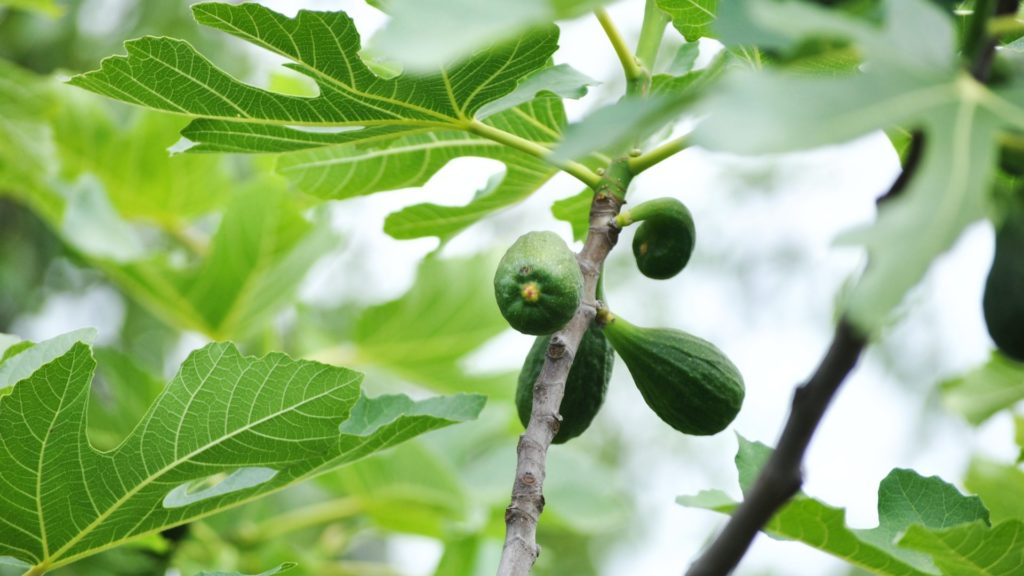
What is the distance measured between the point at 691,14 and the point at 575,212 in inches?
16.5

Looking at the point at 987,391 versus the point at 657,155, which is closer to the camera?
the point at 657,155

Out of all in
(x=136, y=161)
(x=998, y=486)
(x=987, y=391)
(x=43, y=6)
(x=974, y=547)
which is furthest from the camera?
(x=136, y=161)

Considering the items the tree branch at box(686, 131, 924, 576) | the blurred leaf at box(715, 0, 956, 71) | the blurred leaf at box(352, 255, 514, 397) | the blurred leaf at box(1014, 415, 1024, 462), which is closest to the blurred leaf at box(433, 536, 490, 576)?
the blurred leaf at box(352, 255, 514, 397)

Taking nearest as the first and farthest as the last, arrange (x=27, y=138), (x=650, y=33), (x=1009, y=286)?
(x=1009, y=286), (x=650, y=33), (x=27, y=138)

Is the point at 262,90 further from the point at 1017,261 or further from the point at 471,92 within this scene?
the point at 1017,261

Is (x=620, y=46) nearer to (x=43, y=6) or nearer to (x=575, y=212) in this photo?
(x=575, y=212)

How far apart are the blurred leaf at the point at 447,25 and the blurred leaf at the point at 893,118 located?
0.42ft

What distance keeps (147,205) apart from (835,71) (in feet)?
8.75

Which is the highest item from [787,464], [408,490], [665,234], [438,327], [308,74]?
[438,327]

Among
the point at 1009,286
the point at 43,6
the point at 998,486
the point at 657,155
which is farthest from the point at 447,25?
the point at 43,6

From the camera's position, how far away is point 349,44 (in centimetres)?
127

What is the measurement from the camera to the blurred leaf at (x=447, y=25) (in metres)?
0.60

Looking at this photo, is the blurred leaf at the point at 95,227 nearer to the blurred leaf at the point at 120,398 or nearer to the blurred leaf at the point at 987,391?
the blurred leaf at the point at 120,398

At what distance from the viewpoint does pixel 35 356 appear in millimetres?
1284
